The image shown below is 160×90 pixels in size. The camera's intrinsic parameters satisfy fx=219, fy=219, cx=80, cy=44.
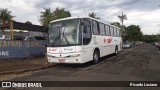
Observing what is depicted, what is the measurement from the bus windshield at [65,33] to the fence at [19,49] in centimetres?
440

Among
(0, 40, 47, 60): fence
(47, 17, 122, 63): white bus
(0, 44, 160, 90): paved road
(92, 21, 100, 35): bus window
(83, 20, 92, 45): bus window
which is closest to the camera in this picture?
(0, 44, 160, 90): paved road

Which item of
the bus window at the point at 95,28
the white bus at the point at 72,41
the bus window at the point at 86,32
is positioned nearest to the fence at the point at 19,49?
the white bus at the point at 72,41

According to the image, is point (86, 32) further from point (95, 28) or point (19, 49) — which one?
point (19, 49)

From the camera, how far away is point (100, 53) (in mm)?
16375

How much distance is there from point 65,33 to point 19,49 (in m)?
5.64

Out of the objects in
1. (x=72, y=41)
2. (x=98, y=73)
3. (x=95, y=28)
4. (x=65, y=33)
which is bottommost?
(x=98, y=73)

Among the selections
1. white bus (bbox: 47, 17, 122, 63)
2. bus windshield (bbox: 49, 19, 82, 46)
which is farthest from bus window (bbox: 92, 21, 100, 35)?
bus windshield (bbox: 49, 19, 82, 46)

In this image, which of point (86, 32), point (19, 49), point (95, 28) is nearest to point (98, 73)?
point (86, 32)

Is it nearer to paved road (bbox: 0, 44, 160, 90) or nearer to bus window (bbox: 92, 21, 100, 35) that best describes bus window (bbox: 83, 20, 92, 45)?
bus window (bbox: 92, 21, 100, 35)

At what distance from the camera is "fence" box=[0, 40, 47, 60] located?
52.9ft

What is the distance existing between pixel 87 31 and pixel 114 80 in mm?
→ 5079

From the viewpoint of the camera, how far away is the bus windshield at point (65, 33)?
12.8 metres

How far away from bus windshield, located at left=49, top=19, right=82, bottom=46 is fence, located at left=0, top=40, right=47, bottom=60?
4.40 metres

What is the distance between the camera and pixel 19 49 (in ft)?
56.0
